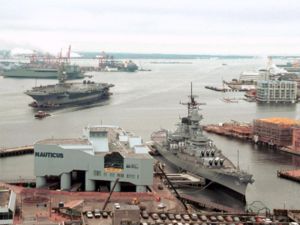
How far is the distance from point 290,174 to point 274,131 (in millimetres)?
6018

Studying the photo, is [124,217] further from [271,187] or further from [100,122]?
[100,122]

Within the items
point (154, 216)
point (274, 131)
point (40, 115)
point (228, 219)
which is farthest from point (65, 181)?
point (40, 115)

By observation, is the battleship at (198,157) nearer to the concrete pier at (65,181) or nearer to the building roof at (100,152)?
the building roof at (100,152)

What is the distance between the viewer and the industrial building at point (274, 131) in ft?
72.4

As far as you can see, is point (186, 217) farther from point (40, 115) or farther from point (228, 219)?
point (40, 115)

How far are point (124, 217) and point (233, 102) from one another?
102 feet

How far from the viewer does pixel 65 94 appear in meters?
35.9

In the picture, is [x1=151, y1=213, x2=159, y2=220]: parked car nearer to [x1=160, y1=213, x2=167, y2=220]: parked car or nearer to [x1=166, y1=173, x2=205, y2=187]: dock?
[x1=160, y1=213, x2=167, y2=220]: parked car

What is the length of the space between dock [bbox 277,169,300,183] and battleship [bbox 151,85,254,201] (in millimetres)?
1389

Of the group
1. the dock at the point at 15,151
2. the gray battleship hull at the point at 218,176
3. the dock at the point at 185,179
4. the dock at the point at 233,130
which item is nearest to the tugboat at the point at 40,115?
the dock at the point at 233,130

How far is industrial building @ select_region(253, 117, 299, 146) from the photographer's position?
22.1 metres

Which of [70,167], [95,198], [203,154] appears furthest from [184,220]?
[203,154]

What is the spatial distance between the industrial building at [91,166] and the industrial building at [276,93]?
26.1 metres

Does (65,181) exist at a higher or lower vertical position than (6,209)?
lower
